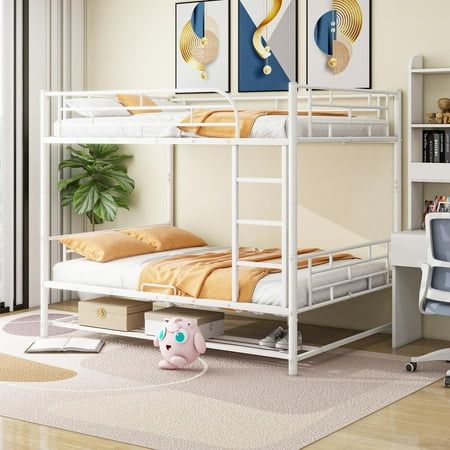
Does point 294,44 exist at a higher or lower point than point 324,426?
higher

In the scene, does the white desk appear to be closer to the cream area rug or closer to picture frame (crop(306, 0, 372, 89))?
the cream area rug

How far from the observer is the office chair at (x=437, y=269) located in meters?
4.62

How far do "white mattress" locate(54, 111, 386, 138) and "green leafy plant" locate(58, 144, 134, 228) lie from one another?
0.95 meters

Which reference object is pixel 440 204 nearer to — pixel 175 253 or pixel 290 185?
pixel 290 185

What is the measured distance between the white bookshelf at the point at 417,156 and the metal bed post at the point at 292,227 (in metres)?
1.09

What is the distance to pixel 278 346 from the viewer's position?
16.3ft

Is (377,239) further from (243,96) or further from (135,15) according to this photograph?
(135,15)

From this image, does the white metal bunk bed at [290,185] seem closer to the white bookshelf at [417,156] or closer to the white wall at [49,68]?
the white bookshelf at [417,156]

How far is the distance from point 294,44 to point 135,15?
1.32 metres

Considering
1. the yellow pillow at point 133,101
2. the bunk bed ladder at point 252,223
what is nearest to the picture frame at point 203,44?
the yellow pillow at point 133,101

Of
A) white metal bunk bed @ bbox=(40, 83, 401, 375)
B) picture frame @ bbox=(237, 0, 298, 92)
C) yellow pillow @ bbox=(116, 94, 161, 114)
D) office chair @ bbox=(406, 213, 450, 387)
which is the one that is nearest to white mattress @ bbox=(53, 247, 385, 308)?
white metal bunk bed @ bbox=(40, 83, 401, 375)

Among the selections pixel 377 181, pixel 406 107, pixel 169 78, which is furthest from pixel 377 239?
pixel 169 78

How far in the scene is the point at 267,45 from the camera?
612 cm

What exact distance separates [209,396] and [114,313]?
4.07ft
